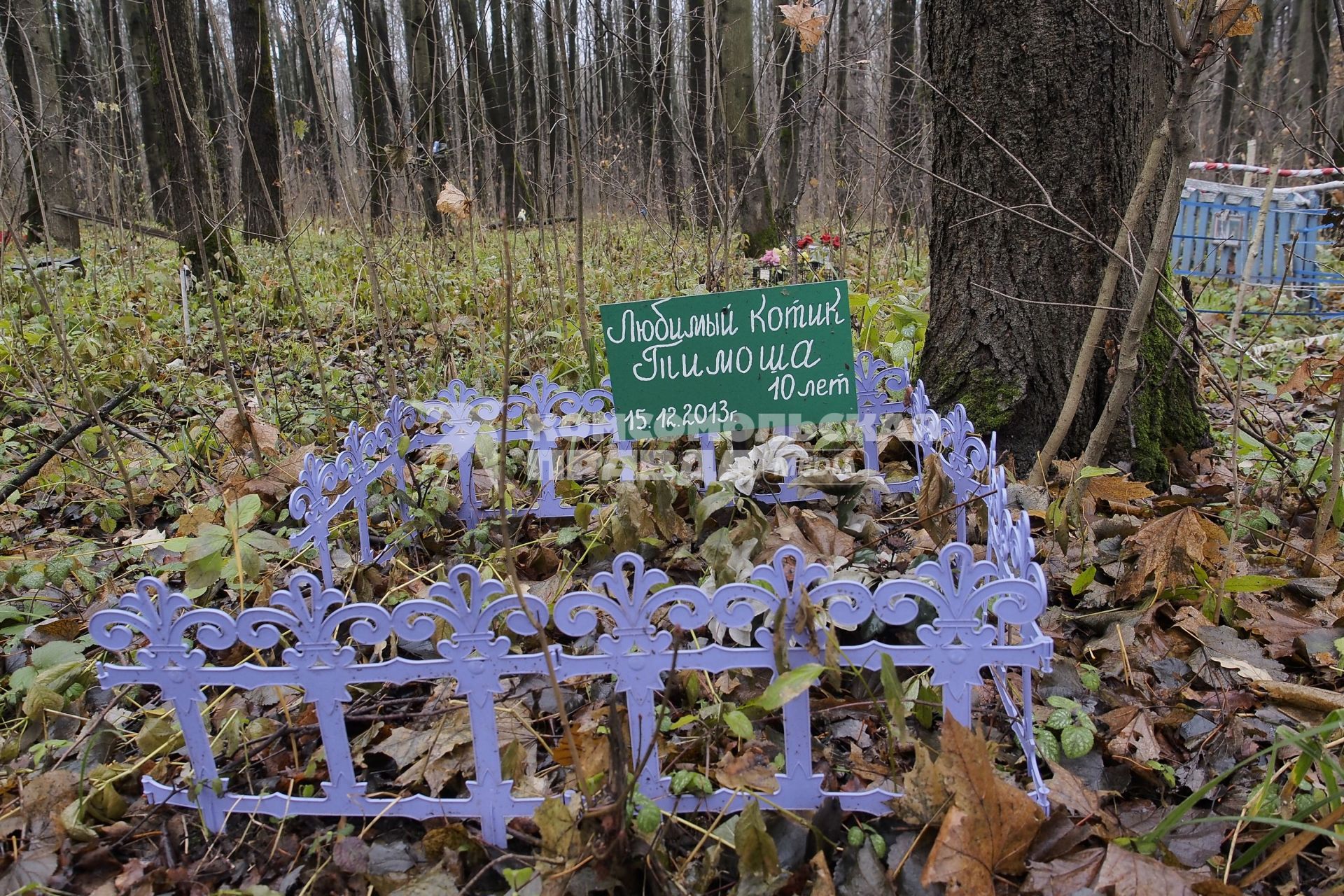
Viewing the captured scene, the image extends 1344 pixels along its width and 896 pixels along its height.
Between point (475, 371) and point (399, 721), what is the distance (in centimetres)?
231

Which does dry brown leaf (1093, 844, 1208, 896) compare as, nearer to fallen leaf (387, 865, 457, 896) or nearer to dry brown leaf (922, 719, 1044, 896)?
dry brown leaf (922, 719, 1044, 896)

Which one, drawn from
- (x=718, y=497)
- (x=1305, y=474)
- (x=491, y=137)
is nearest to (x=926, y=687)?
(x=718, y=497)

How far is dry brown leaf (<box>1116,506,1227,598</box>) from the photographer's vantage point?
65.6 inches

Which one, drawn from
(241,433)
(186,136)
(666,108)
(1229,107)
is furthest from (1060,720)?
(1229,107)

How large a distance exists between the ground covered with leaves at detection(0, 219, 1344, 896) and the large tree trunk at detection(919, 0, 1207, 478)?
0.23m

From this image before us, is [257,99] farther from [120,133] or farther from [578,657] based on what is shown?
[578,657]

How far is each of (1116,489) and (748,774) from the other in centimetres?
122

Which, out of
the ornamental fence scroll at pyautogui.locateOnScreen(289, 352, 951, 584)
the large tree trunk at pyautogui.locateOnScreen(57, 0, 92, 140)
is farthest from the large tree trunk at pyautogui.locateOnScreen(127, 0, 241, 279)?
the large tree trunk at pyautogui.locateOnScreen(57, 0, 92, 140)

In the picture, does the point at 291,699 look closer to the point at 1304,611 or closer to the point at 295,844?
the point at 295,844

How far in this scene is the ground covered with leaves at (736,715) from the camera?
112 centimetres

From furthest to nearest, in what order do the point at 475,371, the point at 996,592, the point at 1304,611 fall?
the point at 475,371, the point at 1304,611, the point at 996,592

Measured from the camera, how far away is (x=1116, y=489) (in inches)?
75.1

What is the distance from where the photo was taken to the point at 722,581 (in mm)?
1584

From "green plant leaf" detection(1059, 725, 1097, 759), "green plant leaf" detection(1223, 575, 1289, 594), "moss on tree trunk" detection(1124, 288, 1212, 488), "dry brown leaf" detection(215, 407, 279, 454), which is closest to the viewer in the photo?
"green plant leaf" detection(1059, 725, 1097, 759)
